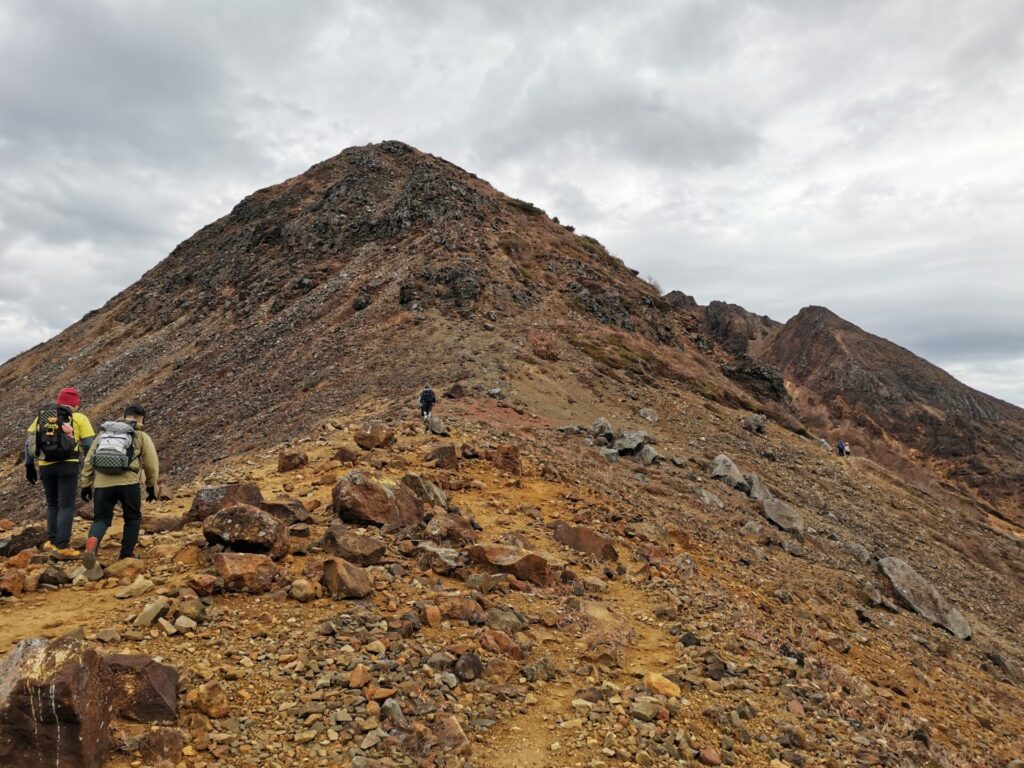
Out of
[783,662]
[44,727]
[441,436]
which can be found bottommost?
[783,662]

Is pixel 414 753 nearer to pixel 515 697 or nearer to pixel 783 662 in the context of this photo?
pixel 515 697

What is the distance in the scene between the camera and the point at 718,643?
22.5 feet

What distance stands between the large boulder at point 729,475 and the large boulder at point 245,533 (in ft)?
48.2

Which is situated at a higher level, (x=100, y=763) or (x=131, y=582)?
(x=131, y=582)

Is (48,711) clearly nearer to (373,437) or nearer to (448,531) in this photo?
(448,531)

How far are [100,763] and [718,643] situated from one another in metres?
5.83

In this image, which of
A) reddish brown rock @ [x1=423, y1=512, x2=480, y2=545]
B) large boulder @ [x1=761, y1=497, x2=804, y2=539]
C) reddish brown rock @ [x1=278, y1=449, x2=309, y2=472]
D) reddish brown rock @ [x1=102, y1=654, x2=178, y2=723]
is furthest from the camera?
large boulder @ [x1=761, y1=497, x2=804, y2=539]

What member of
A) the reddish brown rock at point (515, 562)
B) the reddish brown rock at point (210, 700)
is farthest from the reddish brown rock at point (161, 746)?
the reddish brown rock at point (515, 562)

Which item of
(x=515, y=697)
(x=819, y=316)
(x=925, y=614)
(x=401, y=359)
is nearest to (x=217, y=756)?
(x=515, y=697)

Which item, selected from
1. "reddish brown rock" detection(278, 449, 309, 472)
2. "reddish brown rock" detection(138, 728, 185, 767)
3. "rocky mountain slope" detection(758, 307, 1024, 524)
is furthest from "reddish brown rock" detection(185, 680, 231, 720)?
"rocky mountain slope" detection(758, 307, 1024, 524)

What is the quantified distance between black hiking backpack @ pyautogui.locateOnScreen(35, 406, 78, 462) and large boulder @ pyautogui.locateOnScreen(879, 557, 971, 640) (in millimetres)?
16041

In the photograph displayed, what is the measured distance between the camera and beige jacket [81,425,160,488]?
271 inches

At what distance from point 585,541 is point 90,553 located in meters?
6.46

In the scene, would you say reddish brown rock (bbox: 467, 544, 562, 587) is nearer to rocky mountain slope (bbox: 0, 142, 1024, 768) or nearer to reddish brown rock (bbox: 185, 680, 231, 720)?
rocky mountain slope (bbox: 0, 142, 1024, 768)
